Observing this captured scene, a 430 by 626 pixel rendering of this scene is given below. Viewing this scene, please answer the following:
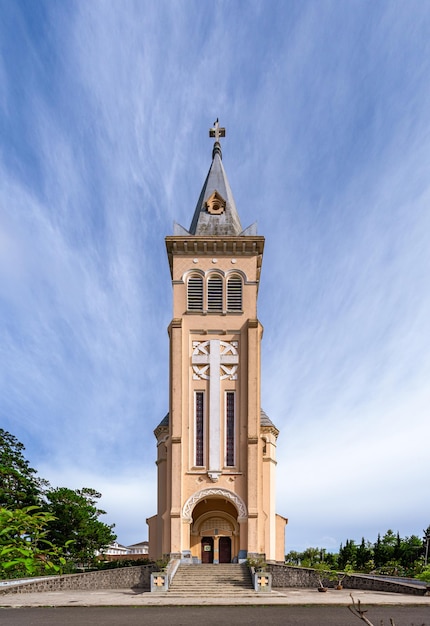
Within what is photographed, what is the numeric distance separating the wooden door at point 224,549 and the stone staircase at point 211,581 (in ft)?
17.1

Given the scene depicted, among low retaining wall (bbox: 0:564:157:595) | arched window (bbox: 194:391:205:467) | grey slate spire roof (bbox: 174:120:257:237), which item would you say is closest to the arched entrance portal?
arched window (bbox: 194:391:205:467)

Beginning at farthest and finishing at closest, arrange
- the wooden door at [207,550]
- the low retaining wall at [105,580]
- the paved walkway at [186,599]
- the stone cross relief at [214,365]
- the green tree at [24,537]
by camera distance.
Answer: the wooden door at [207,550] → the stone cross relief at [214,365] → the low retaining wall at [105,580] → the paved walkway at [186,599] → the green tree at [24,537]

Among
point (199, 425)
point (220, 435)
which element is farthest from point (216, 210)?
point (220, 435)

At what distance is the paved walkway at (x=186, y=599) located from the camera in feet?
71.7

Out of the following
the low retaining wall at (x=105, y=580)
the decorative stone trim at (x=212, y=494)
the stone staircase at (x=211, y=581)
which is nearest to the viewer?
the stone staircase at (x=211, y=581)

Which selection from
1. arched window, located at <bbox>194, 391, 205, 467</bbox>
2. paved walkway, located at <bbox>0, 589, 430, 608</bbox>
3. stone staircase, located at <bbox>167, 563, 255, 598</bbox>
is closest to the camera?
paved walkway, located at <bbox>0, 589, 430, 608</bbox>

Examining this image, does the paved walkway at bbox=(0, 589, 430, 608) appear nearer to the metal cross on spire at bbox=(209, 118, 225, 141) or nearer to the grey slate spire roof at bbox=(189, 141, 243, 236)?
the grey slate spire roof at bbox=(189, 141, 243, 236)

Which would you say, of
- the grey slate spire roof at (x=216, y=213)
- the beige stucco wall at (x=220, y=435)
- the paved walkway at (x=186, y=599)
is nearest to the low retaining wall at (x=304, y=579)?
the paved walkway at (x=186, y=599)

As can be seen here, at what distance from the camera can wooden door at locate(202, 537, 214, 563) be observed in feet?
118

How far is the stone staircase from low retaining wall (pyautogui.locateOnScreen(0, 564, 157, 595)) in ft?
6.25

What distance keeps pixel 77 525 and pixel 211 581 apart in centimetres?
1555

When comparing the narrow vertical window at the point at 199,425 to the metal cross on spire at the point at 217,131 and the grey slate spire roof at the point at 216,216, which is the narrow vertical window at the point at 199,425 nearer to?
the grey slate spire roof at the point at 216,216

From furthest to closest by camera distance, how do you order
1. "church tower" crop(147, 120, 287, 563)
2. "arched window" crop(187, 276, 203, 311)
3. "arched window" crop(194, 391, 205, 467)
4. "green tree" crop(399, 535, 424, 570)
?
1. "green tree" crop(399, 535, 424, 570)
2. "arched window" crop(187, 276, 203, 311)
3. "arched window" crop(194, 391, 205, 467)
4. "church tower" crop(147, 120, 287, 563)

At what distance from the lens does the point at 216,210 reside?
135 ft
